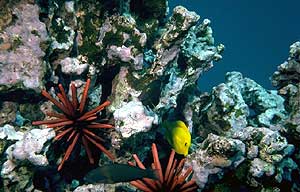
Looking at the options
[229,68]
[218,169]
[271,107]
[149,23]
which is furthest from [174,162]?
[229,68]

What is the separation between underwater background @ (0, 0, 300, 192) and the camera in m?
4.45

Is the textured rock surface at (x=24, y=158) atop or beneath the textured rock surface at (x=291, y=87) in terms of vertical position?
beneath

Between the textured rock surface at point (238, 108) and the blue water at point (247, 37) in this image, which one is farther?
the blue water at point (247, 37)

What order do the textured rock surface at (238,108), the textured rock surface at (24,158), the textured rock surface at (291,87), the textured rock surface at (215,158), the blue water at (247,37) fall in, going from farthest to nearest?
the blue water at (247,37), the textured rock surface at (238,108), the textured rock surface at (291,87), the textured rock surface at (215,158), the textured rock surface at (24,158)

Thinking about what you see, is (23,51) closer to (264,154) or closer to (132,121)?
(132,121)

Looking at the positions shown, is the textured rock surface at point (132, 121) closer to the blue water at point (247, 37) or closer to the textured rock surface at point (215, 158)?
the textured rock surface at point (215, 158)

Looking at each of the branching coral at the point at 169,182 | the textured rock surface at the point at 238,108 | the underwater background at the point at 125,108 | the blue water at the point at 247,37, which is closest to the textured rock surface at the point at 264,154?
the underwater background at the point at 125,108

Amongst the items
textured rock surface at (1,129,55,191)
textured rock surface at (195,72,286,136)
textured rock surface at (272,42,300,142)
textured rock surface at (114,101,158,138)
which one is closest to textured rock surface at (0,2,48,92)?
textured rock surface at (1,129,55,191)

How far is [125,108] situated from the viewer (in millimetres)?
4719

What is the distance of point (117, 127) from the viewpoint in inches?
183

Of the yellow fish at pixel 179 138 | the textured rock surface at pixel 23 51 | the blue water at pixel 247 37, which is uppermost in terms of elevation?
the blue water at pixel 247 37

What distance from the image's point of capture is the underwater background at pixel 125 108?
4453 mm

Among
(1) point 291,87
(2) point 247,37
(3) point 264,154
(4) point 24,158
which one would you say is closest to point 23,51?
(4) point 24,158

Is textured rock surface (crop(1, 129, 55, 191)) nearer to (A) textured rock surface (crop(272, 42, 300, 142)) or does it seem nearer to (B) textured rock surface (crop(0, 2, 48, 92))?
(B) textured rock surface (crop(0, 2, 48, 92))
